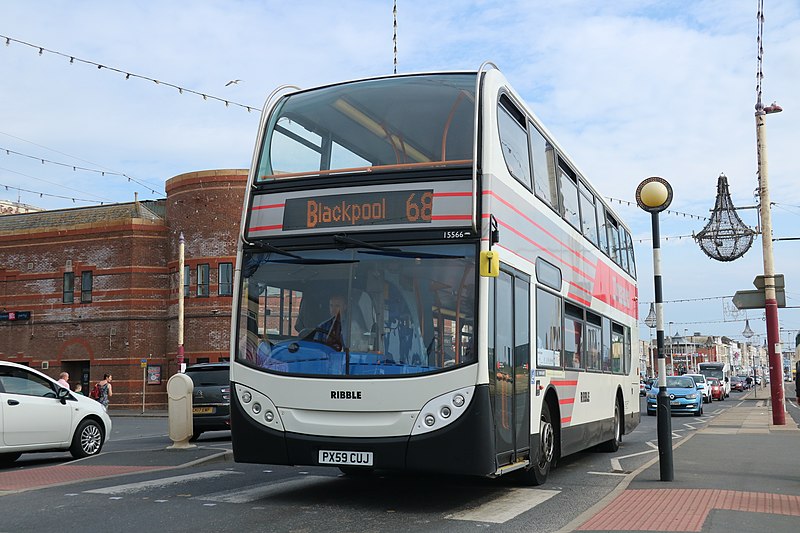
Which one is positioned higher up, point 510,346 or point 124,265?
point 124,265

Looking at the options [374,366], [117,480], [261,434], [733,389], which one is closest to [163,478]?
[117,480]

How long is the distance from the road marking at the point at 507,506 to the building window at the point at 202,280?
112 ft

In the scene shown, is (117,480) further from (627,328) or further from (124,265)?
(124,265)

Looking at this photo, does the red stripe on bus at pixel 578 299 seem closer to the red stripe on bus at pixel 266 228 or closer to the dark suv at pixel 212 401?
the red stripe on bus at pixel 266 228

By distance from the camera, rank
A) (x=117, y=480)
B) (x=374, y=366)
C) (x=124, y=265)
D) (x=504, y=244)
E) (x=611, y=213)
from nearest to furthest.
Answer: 1. (x=374, y=366)
2. (x=504, y=244)
3. (x=117, y=480)
4. (x=611, y=213)
5. (x=124, y=265)

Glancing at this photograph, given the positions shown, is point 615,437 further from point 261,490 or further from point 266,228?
point 266,228

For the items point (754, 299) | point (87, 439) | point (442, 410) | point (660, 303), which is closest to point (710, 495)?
point (660, 303)

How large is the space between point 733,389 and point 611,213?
3248 inches

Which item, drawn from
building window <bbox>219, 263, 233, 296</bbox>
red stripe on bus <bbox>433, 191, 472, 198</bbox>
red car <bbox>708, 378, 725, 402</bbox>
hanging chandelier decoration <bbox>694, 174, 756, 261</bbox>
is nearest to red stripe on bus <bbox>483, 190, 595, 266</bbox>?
red stripe on bus <bbox>433, 191, 472, 198</bbox>

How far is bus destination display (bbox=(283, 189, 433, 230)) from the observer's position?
8281 millimetres

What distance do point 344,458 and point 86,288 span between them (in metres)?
39.6

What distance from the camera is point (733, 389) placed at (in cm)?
9100

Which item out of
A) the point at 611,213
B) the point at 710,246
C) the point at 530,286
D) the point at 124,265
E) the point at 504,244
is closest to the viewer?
the point at 504,244

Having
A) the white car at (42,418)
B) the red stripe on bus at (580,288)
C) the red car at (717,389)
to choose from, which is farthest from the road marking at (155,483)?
the red car at (717,389)
